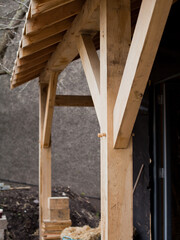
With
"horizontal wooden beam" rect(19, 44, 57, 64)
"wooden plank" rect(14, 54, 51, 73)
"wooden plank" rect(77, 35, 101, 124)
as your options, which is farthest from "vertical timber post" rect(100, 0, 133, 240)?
"wooden plank" rect(14, 54, 51, 73)

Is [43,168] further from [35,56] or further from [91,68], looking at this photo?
[91,68]

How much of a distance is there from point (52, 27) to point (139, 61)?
70.5 inches

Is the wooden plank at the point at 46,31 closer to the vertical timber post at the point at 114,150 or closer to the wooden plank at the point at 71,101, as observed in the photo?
the vertical timber post at the point at 114,150

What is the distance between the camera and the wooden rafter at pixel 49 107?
5172 millimetres

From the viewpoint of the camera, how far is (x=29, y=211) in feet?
25.6

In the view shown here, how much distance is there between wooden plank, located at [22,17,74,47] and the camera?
3471 mm

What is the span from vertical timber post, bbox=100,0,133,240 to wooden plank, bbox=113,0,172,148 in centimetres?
10

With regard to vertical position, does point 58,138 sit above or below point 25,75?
below

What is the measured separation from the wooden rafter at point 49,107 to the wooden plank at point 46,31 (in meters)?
1.53

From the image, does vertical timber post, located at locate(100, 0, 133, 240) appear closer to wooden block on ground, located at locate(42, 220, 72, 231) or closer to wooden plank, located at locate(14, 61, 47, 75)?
wooden plank, located at locate(14, 61, 47, 75)

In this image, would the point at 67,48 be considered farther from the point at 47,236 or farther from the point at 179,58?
the point at 47,236

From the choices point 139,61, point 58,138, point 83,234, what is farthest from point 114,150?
point 58,138

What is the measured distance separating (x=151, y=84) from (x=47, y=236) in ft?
8.96

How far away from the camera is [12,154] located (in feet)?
34.7
